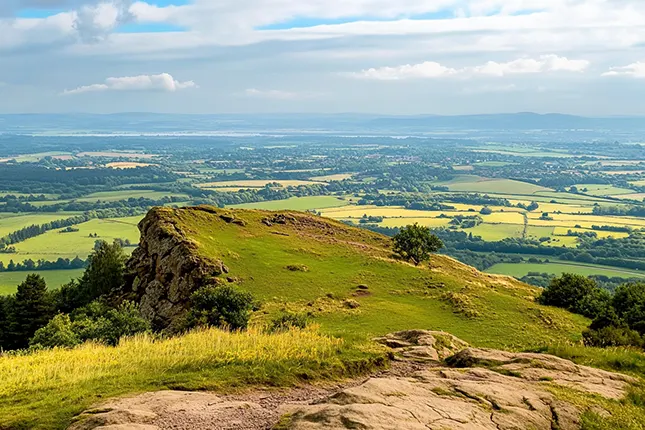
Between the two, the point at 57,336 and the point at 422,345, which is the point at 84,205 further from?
the point at 422,345

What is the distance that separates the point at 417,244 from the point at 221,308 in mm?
25715

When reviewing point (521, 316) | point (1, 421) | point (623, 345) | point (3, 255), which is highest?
point (1, 421)

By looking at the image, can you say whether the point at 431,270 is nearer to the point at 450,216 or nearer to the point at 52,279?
the point at 52,279

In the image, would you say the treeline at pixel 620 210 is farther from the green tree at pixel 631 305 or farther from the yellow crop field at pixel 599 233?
the green tree at pixel 631 305

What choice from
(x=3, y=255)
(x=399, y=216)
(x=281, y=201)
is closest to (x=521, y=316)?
(x=3, y=255)

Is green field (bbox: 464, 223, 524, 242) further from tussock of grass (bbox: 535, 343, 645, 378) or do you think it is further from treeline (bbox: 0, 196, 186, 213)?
tussock of grass (bbox: 535, 343, 645, 378)

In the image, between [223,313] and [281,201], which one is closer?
[223,313]

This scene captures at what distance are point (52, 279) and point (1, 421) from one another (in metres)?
85.4

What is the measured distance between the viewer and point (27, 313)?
151ft

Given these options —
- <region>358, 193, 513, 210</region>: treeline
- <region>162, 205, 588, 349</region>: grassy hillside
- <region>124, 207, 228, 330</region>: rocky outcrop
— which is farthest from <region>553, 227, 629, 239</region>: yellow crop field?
<region>124, 207, 228, 330</region>: rocky outcrop

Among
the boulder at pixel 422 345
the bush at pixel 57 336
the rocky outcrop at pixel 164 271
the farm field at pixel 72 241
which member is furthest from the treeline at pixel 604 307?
the farm field at pixel 72 241

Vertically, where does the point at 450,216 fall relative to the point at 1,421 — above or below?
below

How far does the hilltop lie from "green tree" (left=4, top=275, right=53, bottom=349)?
23.9 feet

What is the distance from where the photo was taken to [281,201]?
18600cm
